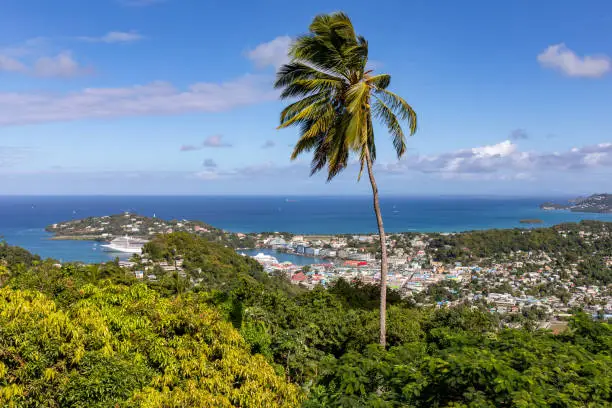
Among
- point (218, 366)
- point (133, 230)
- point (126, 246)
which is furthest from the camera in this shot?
point (133, 230)

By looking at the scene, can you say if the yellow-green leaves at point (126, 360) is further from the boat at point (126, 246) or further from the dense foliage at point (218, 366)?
the boat at point (126, 246)

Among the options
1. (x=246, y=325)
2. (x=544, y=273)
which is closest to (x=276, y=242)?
(x=544, y=273)

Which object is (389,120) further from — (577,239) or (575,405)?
(577,239)

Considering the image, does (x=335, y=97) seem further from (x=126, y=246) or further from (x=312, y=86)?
(x=126, y=246)

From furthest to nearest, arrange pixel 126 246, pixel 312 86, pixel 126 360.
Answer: pixel 126 246, pixel 312 86, pixel 126 360

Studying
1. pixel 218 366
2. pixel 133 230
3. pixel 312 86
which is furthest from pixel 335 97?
pixel 133 230

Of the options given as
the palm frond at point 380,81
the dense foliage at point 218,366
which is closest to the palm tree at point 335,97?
the palm frond at point 380,81

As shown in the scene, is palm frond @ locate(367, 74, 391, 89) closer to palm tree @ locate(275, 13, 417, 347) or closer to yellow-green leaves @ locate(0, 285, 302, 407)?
palm tree @ locate(275, 13, 417, 347)

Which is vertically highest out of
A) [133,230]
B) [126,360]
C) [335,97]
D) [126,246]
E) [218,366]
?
[335,97]
